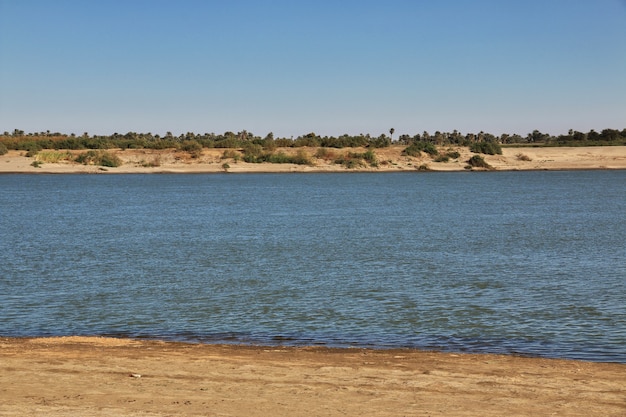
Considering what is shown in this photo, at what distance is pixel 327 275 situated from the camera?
23641 millimetres

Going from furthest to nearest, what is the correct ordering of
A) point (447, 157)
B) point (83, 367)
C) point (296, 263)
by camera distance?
1. point (447, 157)
2. point (296, 263)
3. point (83, 367)

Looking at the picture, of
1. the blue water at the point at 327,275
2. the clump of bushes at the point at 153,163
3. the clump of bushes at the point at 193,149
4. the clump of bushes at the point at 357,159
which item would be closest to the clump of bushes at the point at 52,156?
the clump of bushes at the point at 153,163

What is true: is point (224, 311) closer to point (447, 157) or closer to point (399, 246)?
point (399, 246)

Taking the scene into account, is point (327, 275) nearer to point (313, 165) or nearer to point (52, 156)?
point (313, 165)

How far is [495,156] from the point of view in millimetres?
115125

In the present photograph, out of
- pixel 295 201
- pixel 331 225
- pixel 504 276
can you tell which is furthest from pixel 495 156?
pixel 504 276

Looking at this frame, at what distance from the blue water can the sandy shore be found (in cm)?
5426

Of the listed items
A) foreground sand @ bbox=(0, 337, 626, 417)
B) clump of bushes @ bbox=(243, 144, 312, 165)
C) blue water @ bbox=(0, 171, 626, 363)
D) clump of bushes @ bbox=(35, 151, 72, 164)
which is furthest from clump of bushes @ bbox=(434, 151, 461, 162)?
foreground sand @ bbox=(0, 337, 626, 417)

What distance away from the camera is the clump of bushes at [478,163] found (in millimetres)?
110562

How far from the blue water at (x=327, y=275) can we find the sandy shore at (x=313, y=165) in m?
54.3

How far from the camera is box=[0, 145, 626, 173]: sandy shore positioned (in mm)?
105438

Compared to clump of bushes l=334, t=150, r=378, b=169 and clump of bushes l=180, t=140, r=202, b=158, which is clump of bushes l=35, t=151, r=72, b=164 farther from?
clump of bushes l=334, t=150, r=378, b=169

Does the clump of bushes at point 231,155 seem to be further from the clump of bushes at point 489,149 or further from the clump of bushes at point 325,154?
the clump of bushes at point 489,149

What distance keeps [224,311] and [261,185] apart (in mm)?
63999
